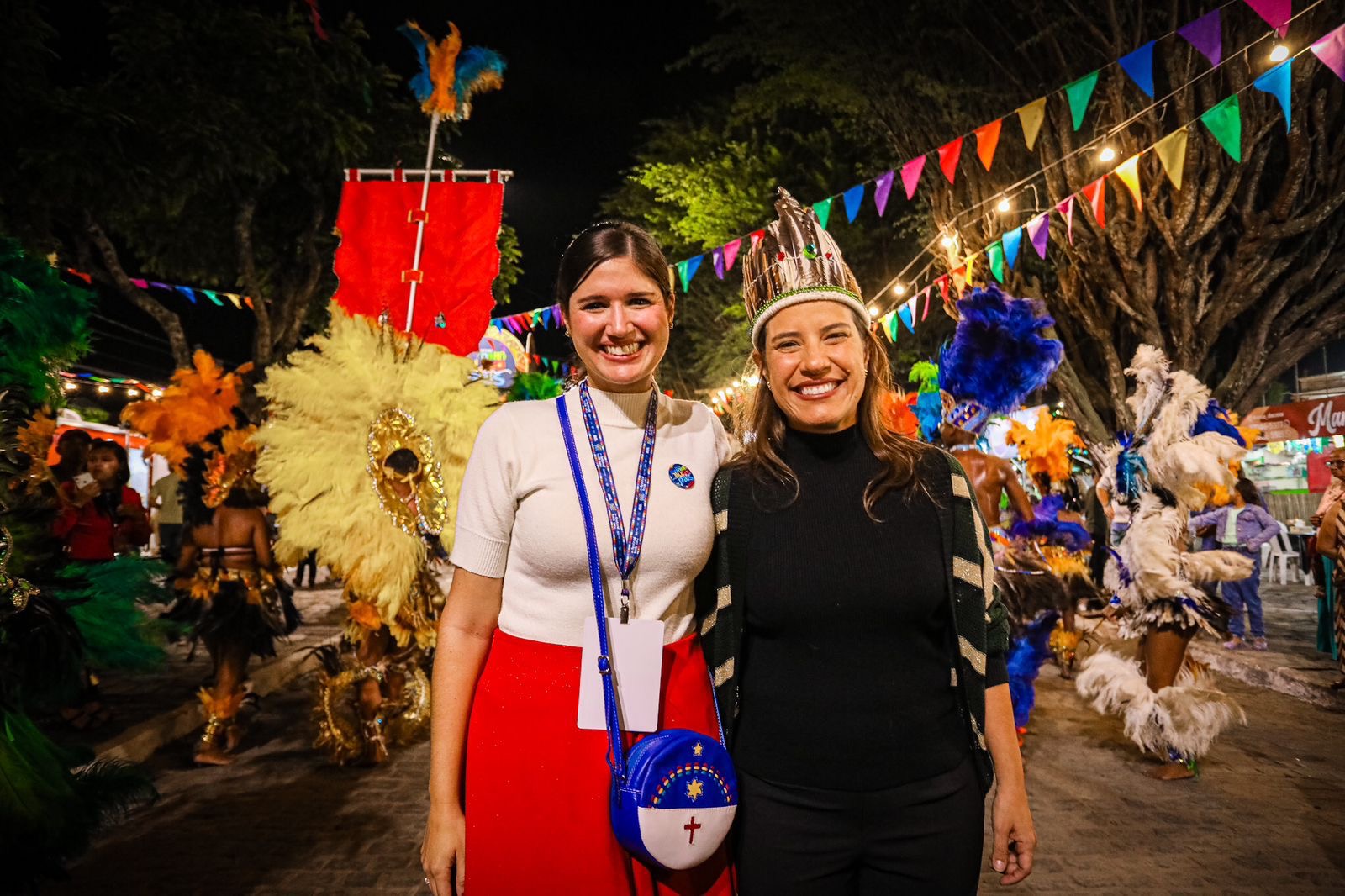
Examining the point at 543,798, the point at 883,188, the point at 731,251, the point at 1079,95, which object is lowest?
the point at 543,798

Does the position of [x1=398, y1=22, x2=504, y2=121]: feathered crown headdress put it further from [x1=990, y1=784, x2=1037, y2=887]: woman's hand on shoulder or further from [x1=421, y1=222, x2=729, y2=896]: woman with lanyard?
[x1=990, y1=784, x2=1037, y2=887]: woman's hand on shoulder

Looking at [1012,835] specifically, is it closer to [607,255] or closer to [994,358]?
[607,255]

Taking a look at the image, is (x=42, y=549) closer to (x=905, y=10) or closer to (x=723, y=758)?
(x=723, y=758)

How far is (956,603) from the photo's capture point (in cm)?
186

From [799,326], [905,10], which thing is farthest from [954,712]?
[905,10]

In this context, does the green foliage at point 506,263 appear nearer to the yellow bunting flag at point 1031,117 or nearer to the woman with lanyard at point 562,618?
the yellow bunting flag at point 1031,117

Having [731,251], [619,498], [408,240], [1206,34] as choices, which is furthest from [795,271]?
[731,251]

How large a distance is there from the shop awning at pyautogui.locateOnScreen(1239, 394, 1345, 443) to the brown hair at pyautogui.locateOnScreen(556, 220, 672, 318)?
18.8 meters

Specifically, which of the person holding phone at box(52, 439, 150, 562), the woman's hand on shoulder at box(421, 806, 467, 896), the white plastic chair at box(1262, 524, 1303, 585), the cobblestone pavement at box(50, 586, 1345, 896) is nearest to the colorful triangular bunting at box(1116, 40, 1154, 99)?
the cobblestone pavement at box(50, 586, 1345, 896)

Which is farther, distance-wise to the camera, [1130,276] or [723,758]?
[1130,276]

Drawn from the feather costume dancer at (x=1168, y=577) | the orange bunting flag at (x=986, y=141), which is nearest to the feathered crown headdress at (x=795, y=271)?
the feather costume dancer at (x=1168, y=577)

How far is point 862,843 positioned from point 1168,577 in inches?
173

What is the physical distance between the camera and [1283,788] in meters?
4.90

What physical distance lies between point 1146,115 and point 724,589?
401 inches
